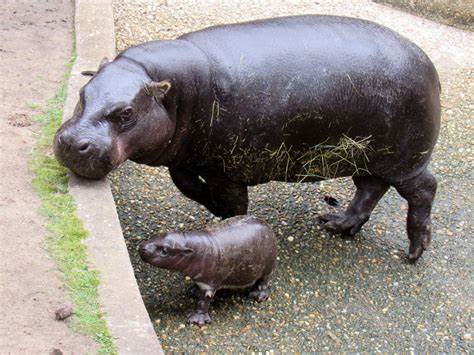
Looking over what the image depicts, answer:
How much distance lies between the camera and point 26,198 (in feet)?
12.3

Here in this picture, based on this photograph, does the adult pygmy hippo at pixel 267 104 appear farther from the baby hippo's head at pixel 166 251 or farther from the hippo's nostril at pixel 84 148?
the baby hippo's head at pixel 166 251

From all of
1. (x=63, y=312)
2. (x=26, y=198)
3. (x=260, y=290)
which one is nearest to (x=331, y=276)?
(x=260, y=290)

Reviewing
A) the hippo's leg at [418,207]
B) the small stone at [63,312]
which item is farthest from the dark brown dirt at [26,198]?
the hippo's leg at [418,207]

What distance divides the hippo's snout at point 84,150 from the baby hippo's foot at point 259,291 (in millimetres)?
1237

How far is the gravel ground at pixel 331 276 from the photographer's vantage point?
4152mm

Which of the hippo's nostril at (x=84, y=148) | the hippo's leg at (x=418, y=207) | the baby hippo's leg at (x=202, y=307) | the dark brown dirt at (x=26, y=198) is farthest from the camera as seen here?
the hippo's leg at (x=418, y=207)

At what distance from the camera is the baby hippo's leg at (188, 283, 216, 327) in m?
3.98

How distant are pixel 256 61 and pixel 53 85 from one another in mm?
1722

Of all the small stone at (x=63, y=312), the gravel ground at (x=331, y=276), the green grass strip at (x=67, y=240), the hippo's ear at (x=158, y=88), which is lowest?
the gravel ground at (x=331, y=276)

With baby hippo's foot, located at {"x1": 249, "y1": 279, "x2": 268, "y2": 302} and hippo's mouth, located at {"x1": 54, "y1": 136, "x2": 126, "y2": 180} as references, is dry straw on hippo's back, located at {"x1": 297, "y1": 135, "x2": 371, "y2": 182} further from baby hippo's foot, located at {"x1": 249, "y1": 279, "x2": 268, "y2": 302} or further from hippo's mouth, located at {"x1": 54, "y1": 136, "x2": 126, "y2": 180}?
hippo's mouth, located at {"x1": 54, "y1": 136, "x2": 126, "y2": 180}

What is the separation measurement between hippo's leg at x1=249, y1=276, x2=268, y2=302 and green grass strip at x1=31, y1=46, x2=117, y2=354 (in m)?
1.27

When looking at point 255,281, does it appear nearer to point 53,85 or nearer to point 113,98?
point 113,98

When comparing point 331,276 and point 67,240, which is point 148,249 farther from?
point 331,276

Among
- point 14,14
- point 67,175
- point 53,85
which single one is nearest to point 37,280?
point 67,175
